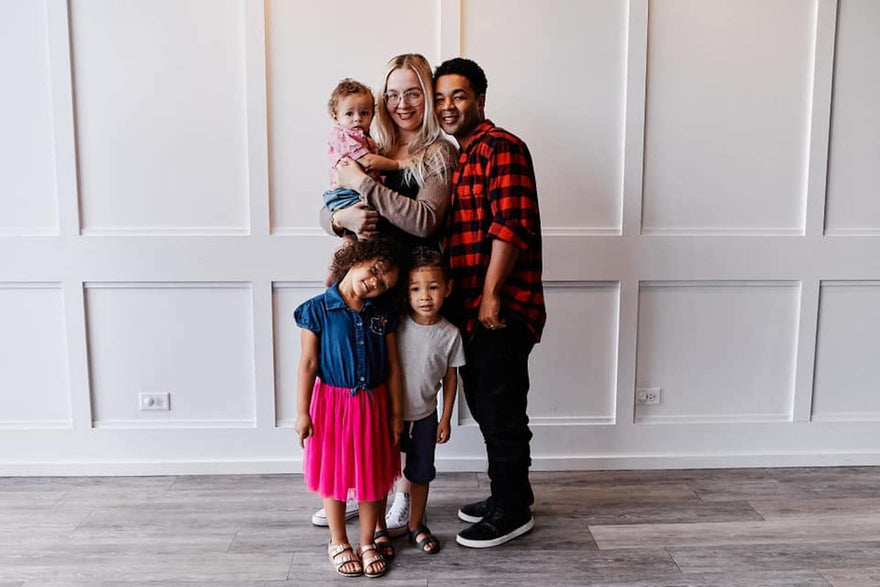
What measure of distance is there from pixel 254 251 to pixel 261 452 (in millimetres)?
829

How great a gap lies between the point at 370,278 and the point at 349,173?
12.3 inches

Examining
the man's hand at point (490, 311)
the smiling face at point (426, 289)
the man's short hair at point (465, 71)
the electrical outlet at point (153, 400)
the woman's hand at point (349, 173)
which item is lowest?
the electrical outlet at point (153, 400)

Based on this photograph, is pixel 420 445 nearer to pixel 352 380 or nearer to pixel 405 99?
pixel 352 380

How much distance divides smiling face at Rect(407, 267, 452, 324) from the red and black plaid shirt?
0.44 ft

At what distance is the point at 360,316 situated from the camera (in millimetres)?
1959

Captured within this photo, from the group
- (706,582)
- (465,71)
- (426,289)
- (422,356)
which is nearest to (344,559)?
(422,356)

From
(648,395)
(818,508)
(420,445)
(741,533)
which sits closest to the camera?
(420,445)

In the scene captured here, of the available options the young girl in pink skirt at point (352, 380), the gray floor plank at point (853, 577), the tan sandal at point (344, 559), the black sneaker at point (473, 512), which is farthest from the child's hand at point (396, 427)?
the gray floor plank at point (853, 577)

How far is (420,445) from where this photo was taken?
2.13 metres

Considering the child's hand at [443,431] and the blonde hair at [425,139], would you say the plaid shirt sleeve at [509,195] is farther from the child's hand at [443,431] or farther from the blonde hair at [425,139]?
the child's hand at [443,431]

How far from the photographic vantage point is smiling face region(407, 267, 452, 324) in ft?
6.46

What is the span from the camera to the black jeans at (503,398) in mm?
2113

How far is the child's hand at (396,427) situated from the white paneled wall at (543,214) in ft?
2.50

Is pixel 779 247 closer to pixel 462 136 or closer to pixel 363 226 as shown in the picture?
pixel 462 136
